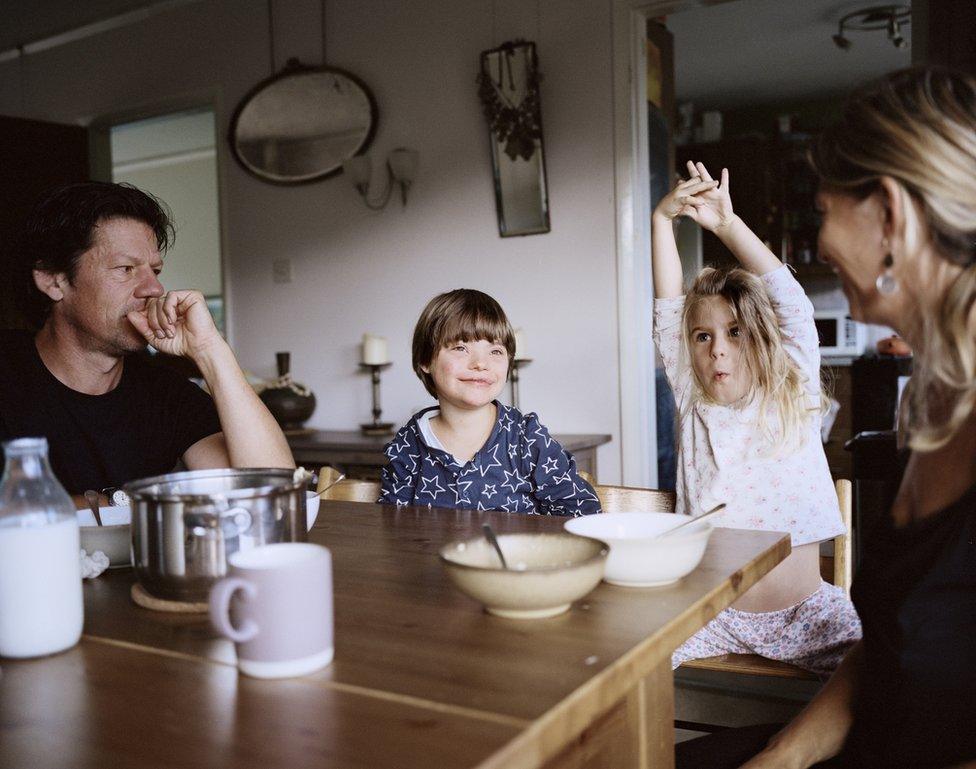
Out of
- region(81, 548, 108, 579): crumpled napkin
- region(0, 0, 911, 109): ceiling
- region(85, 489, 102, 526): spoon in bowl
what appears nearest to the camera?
region(81, 548, 108, 579): crumpled napkin

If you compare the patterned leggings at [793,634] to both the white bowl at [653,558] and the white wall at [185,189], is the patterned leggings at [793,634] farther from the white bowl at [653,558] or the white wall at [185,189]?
the white wall at [185,189]

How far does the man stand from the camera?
1654 mm

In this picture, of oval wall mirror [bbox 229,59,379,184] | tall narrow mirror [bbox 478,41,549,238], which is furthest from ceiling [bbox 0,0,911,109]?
tall narrow mirror [bbox 478,41,549,238]

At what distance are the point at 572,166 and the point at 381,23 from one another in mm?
1164

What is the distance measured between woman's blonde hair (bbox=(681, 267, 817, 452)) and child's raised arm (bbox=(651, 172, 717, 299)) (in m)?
0.14

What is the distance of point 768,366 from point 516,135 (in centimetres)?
198

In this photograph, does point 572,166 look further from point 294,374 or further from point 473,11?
point 294,374

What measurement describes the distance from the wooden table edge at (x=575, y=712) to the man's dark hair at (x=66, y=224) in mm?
1410

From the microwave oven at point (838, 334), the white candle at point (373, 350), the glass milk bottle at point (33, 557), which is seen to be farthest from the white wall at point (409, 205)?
the microwave oven at point (838, 334)

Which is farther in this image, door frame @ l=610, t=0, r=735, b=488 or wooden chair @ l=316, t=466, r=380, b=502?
door frame @ l=610, t=0, r=735, b=488

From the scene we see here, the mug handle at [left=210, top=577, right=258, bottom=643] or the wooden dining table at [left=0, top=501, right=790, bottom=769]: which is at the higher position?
the mug handle at [left=210, top=577, right=258, bottom=643]

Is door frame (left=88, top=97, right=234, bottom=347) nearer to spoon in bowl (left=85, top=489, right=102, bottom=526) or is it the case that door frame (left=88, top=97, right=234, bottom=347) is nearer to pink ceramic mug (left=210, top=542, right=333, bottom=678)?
spoon in bowl (left=85, top=489, right=102, bottom=526)

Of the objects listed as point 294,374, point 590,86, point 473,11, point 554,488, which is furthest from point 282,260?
point 554,488

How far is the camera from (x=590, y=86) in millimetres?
3383
